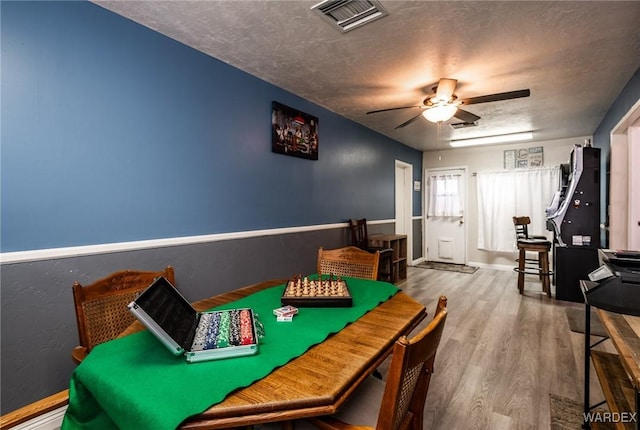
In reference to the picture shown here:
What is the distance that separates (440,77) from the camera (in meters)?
A: 2.78

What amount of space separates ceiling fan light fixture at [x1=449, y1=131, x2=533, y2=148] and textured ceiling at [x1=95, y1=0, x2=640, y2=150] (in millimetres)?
1450

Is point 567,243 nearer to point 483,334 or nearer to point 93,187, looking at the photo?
point 483,334

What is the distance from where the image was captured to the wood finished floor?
5.94 feet

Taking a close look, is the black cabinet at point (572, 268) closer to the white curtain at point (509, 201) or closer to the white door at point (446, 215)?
the white curtain at point (509, 201)

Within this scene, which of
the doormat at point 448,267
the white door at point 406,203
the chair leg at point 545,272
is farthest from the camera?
the white door at point 406,203

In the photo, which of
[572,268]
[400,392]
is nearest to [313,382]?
[400,392]

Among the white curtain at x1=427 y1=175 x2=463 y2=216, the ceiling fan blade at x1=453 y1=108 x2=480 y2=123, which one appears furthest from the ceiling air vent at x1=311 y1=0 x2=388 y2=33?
the white curtain at x1=427 y1=175 x2=463 y2=216

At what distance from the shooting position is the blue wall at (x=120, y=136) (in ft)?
5.09

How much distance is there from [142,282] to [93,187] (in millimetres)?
706

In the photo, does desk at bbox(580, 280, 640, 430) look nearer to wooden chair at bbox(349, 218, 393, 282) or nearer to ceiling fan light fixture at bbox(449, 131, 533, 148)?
wooden chair at bbox(349, 218, 393, 282)

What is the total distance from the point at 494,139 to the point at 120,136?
5506mm

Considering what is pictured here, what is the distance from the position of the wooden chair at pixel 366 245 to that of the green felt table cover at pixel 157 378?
3.07m

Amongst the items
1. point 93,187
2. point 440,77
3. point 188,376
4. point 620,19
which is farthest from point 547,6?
point 93,187

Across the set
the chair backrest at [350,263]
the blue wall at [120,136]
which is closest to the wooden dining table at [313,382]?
the chair backrest at [350,263]
